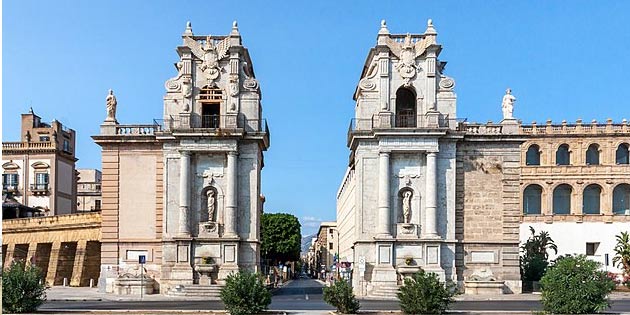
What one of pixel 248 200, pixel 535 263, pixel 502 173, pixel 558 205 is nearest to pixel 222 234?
pixel 248 200

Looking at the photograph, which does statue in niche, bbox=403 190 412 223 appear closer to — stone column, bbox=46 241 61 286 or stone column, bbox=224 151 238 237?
stone column, bbox=224 151 238 237

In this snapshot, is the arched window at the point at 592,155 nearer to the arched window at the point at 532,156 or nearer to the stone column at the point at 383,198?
the arched window at the point at 532,156

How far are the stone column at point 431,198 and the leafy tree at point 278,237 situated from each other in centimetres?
6654

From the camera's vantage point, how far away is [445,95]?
46.6m

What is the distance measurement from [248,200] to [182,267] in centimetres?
618

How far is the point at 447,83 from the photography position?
4669 centimetres

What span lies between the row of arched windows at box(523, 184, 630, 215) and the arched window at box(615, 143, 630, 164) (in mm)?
2645

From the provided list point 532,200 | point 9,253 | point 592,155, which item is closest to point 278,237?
point 532,200

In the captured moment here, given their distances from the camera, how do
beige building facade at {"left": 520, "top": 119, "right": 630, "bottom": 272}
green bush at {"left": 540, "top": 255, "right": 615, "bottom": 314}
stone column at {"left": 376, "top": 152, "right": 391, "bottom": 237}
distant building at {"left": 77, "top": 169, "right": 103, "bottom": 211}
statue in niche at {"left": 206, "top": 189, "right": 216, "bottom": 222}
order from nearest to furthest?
green bush at {"left": 540, "top": 255, "right": 615, "bottom": 314}
stone column at {"left": 376, "top": 152, "right": 391, "bottom": 237}
statue in niche at {"left": 206, "top": 189, "right": 216, "bottom": 222}
beige building facade at {"left": 520, "top": 119, "right": 630, "bottom": 272}
distant building at {"left": 77, "top": 169, "right": 103, "bottom": 211}

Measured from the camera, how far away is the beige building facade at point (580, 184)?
73562mm

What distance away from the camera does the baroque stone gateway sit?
149 ft

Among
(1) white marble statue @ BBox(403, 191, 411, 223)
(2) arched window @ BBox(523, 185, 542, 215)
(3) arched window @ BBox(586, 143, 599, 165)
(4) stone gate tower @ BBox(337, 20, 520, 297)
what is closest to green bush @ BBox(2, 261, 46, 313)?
(4) stone gate tower @ BBox(337, 20, 520, 297)

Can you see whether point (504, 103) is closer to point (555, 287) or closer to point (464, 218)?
point (464, 218)

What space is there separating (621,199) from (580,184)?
188 inches
